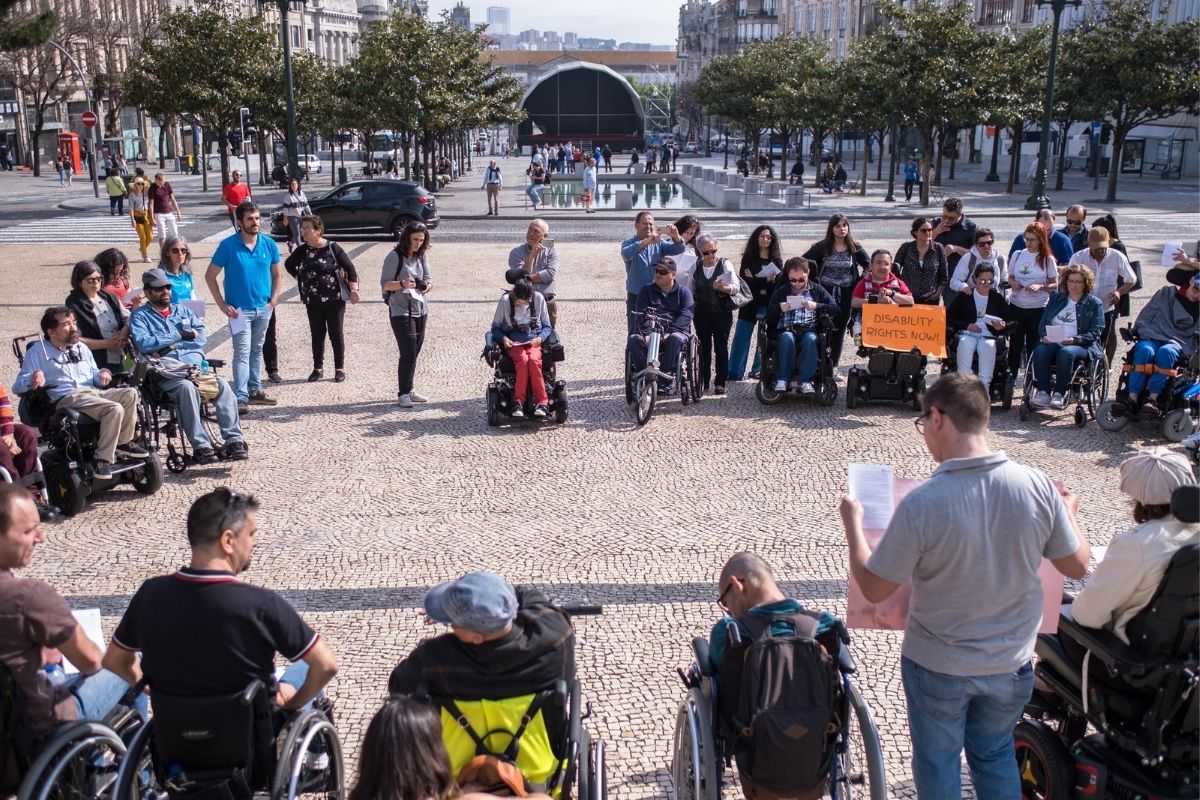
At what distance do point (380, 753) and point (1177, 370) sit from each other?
28.8 ft

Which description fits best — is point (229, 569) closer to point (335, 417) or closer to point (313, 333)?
point (335, 417)

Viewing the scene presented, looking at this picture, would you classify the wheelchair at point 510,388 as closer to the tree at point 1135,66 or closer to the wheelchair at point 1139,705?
the wheelchair at point 1139,705

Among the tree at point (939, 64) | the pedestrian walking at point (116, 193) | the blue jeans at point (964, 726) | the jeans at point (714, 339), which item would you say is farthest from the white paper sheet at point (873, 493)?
the tree at point (939, 64)

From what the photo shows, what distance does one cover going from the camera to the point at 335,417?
1089 centimetres

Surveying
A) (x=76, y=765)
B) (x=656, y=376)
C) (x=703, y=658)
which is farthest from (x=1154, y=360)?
(x=76, y=765)

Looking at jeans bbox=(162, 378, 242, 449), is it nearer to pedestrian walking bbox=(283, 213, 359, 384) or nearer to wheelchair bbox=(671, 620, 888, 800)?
pedestrian walking bbox=(283, 213, 359, 384)

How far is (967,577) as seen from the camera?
145 inches

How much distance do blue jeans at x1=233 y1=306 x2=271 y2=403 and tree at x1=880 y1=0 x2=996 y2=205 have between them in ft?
96.6

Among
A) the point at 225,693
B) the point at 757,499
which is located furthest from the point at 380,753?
the point at 757,499

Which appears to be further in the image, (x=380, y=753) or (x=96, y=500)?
(x=96, y=500)

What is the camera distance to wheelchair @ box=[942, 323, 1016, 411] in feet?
35.5

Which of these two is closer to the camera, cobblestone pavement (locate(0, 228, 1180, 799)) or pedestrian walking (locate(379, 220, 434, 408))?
cobblestone pavement (locate(0, 228, 1180, 799))

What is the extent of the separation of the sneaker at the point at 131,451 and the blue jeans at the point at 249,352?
2.25 m

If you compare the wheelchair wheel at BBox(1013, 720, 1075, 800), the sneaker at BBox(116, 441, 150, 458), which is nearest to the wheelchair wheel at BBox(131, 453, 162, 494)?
the sneaker at BBox(116, 441, 150, 458)
